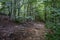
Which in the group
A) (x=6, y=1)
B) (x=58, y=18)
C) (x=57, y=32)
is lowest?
(x=57, y=32)

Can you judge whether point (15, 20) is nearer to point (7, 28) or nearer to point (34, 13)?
point (7, 28)

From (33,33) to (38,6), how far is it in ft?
18.2

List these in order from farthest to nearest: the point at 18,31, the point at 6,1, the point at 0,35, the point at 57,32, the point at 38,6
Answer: the point at 38,6 < the point at 6,1 < the point at 18,31 < the point at 0,35 < the point at 57,32

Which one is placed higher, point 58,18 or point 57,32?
point 58,18

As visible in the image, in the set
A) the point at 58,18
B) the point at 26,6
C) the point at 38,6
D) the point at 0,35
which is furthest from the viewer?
the point at 38,6

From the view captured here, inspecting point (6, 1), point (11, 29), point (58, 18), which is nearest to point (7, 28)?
point (11, 29)

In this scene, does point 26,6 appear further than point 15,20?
Yes

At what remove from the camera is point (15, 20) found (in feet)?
34.8

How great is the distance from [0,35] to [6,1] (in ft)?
10.4

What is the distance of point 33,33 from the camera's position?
8.96m

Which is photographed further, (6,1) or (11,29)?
(6,1)

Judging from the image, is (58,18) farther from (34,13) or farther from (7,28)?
(34,13)

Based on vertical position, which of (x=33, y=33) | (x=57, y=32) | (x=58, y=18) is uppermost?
(x=58, y=18)

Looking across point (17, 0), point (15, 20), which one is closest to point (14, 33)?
point (15, 20)
